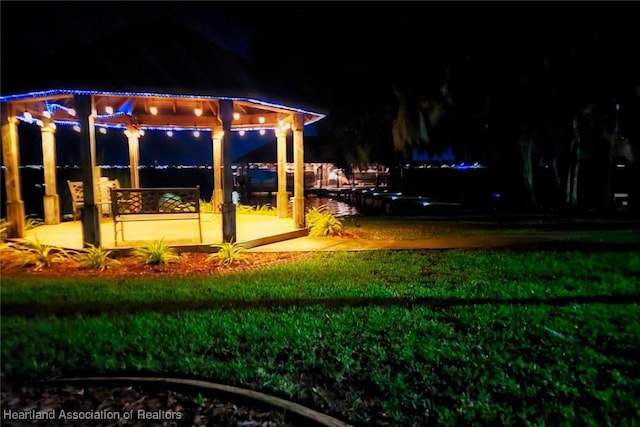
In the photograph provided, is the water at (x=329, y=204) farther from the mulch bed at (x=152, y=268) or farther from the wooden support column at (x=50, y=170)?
the mulch bed at (x=152, y=268)

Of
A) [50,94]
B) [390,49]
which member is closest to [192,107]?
[50,94]

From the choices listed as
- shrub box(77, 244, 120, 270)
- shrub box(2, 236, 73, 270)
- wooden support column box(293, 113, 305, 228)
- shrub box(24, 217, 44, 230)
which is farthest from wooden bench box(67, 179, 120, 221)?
wooden support column box(293, 113, 305, 228)

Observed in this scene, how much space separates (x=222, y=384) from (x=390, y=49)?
14.3 m

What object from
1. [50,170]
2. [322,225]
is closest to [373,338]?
[322,225]

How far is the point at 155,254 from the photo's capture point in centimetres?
754

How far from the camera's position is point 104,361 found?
3795mm

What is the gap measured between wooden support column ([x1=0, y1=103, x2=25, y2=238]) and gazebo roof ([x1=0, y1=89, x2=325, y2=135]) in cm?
29

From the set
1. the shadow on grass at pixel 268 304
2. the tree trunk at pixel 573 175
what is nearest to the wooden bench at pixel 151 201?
the shadow on grass at pixel 268 304

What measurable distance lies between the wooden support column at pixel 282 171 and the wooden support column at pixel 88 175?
5.35 meters

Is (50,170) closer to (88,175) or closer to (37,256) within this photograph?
Answer: (88,175)

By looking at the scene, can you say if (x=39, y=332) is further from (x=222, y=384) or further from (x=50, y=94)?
(x=50, y=94)

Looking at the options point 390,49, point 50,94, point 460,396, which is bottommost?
point 460,396

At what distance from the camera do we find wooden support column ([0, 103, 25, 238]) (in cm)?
896

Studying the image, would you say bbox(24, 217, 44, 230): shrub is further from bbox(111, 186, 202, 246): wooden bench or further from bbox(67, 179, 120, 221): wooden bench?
bbox(111, 186, 202, 246): wooden bench
